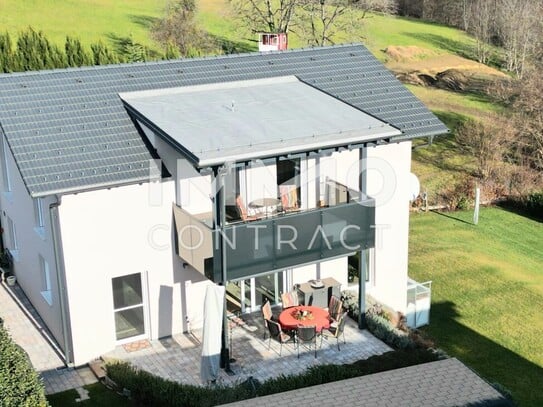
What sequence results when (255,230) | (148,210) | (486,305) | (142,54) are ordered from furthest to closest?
(142,54)
(486,305)
(148,210)
(255,230)

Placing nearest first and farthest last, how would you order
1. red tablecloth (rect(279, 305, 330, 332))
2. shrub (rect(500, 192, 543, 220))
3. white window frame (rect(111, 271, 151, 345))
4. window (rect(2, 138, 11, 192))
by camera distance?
red tablecloth (rect(279, 305, 330, 332)) → white window frame (rect(111, 271, 151, 345)) → window (rect(2, 138, 11, 192)) → shrub (rect(500, 192, 543, 220))

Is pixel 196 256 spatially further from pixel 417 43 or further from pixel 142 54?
pixel 417 43

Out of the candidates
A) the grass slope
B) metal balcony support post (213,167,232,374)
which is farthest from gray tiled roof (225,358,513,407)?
the grass slope

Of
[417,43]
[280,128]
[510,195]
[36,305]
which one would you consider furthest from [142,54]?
[417,43]

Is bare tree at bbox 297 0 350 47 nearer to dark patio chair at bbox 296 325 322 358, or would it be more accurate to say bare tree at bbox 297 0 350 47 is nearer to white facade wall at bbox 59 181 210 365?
white facade wall at bbox 59 181 210 365

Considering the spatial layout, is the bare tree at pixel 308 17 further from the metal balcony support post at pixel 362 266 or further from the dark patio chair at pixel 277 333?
the dark patio chair at pixel 277 333

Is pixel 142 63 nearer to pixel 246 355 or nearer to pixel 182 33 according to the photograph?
pixel 246 355

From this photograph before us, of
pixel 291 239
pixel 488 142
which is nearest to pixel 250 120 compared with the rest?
pixel 291 239
